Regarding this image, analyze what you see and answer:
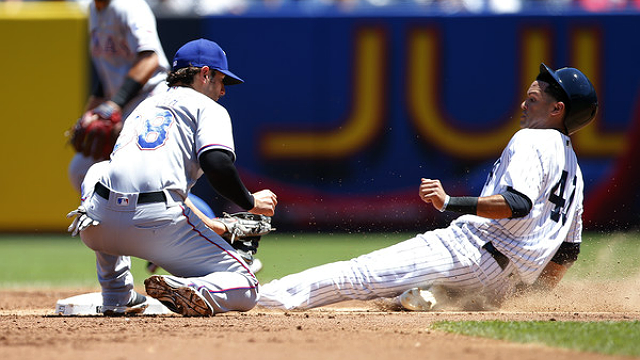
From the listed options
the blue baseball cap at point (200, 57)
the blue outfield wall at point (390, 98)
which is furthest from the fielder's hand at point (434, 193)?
the blue outfield wall at point (390, 98)

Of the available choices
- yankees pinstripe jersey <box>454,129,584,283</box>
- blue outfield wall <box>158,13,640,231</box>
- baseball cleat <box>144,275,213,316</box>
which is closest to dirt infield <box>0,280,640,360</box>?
baseball cleat <box>144,275,213,316</box>

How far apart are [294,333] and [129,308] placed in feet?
4.52

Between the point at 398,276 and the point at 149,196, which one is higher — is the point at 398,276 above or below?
below

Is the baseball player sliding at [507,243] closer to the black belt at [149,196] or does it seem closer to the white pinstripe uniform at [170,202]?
the white pinstripe uniform at [170,202]

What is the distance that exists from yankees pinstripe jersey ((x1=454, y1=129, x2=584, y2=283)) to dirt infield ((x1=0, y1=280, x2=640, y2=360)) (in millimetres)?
345

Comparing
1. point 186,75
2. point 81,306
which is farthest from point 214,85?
point 81,306

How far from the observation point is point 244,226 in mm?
5020

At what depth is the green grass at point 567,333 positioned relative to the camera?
11.6ft

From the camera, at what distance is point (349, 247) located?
35.1ft

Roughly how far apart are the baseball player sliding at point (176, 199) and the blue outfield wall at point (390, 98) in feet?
24.5

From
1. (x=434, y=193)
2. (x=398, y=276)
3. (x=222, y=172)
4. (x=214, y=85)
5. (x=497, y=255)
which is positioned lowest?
(x=398, y=276)

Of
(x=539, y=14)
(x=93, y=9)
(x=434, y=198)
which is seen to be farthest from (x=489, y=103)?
(x=434, y=198)

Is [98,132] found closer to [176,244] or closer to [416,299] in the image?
[176,244]

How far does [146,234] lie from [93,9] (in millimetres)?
2828
